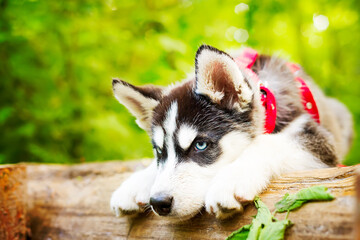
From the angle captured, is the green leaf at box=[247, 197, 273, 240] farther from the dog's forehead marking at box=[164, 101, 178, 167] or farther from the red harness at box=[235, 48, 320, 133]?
the red harness at box=[235, 48, 320, 133]

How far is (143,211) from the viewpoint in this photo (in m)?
2.39

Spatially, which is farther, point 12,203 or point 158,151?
point 12,203

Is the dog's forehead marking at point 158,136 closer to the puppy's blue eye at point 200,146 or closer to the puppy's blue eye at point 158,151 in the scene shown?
the puppy's blue eye at point 158,151

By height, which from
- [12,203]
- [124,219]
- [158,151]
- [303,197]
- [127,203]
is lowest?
[12,203]

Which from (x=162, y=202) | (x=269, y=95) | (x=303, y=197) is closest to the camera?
(x=303, y=197)

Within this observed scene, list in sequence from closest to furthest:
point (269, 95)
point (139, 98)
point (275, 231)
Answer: point (275, 231)
point (269, 95)
point (139, 98)

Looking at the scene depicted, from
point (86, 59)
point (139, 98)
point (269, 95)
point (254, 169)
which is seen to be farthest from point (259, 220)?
point (86, 59)

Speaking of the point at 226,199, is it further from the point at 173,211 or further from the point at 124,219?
the point at 124,219

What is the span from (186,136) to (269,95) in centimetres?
87

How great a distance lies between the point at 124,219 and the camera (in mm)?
2486

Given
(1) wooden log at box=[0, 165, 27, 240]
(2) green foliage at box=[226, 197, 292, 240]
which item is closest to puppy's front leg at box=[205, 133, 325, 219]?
(2) green foliage at box=[226, 197, 292, 240]

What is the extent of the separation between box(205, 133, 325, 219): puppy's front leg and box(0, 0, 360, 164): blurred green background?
5.32ft

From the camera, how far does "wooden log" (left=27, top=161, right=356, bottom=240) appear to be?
1577 mm

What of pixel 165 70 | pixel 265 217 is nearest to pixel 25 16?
pixel 165 70
